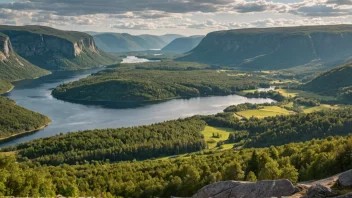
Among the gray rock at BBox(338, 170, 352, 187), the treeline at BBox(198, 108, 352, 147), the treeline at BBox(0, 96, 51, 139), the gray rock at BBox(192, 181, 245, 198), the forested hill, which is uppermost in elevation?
the gray rock at BBox(338, 170, 352, 187)

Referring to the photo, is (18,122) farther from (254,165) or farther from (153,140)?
(254,165)

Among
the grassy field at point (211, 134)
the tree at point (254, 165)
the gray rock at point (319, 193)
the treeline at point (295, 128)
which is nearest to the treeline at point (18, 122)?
the grassy field at point (211, 134)

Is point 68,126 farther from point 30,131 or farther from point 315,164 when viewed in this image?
point 315,164

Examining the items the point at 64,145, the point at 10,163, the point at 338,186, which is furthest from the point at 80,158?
the point at 338,186

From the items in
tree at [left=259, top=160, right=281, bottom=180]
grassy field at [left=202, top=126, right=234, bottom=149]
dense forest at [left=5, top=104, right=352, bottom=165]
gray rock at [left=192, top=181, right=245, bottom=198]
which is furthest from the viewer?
grassy field at [left=202, top=126, right=234, bottom=149]

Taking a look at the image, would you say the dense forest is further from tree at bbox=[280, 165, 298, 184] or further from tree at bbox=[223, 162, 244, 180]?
tree at bbox=[280, 165, 298, 184]

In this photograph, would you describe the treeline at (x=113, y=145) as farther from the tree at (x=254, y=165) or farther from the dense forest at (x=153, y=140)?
the tree at (x=254, y=165)


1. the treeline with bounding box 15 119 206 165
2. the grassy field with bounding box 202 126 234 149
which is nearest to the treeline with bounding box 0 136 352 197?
the treeline with bounding box 15 119 206 165
